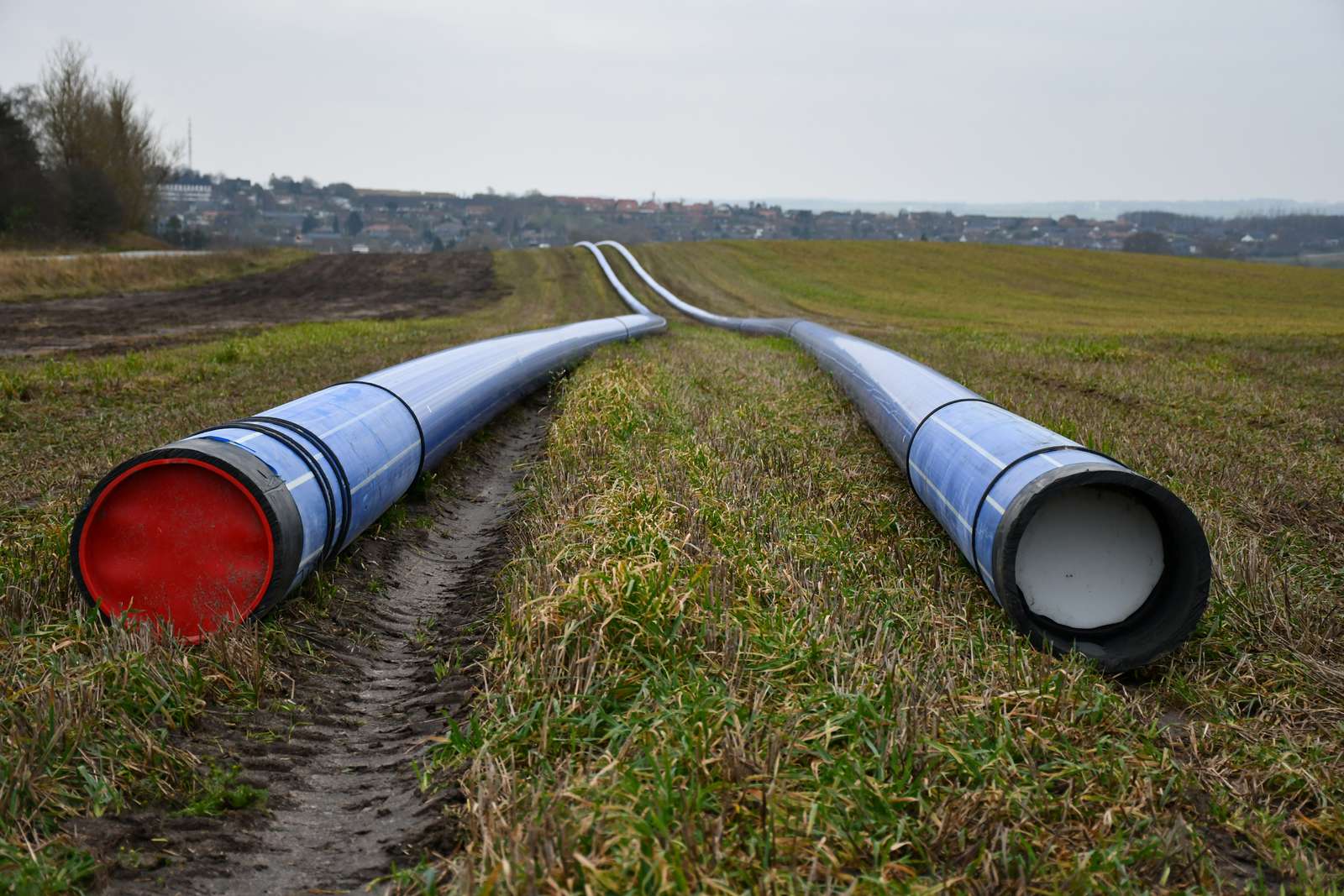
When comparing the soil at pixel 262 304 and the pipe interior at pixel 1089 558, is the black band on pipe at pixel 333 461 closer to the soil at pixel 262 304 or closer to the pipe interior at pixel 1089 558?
the pipe interior at pixel 1089 558

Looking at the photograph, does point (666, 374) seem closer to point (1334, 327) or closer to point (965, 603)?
point (965, 603)

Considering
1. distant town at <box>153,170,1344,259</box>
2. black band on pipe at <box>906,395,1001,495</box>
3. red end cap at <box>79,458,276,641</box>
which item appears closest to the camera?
red end cap at <box>79,458,276,641</box>

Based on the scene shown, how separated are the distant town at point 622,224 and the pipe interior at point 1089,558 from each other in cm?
8248

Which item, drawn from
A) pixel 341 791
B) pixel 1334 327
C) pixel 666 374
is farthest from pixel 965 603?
pixel 1334 327

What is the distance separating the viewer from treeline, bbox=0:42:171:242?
37.2m

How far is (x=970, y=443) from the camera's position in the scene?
5.16 meters

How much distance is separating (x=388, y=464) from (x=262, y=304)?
22606 mm

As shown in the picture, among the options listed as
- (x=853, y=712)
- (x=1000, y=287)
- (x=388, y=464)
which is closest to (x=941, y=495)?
(x=853, y=712)

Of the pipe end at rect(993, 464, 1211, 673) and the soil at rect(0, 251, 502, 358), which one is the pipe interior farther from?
the soil at rect(0, 251, 502, 358)

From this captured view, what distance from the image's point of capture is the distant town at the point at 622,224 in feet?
294

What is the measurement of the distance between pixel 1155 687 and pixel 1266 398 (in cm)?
831

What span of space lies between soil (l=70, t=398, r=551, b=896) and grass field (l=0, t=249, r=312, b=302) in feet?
73.8

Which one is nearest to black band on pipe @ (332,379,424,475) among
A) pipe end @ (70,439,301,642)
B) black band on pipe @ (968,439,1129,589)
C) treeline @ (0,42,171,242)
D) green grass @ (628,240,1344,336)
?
pipe end @ (70,439,301,642)

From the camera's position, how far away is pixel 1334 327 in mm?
25312
